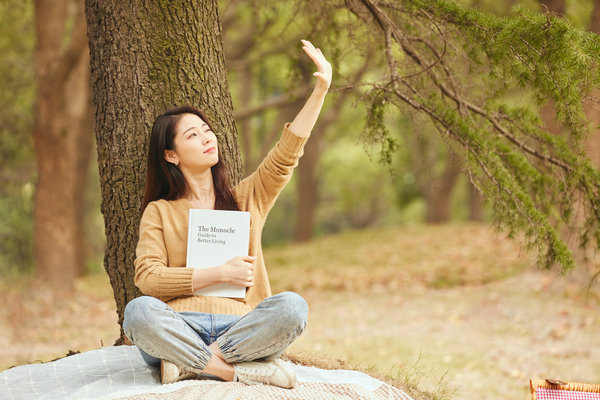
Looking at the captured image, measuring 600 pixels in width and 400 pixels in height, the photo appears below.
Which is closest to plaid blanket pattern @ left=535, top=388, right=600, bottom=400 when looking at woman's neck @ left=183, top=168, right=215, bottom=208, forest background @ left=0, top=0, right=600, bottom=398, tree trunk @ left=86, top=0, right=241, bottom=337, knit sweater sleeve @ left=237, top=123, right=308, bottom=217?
forest background @ left=0, top=0, right=600, bottom=398

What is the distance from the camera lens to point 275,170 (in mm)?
3092

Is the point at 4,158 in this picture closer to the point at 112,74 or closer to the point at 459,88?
the point at 112,74

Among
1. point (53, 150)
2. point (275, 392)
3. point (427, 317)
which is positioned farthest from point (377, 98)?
point (53, 150)

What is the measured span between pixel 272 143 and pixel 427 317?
760 cm

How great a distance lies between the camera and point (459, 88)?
402cm

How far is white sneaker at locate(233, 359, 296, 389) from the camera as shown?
9.23 ft

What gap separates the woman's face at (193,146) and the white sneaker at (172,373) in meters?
0.95

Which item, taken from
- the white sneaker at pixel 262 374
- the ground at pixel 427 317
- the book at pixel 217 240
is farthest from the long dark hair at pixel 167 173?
the ground at pixel 427 317

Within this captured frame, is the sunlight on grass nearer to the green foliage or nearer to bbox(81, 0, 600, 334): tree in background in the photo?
the green foliage

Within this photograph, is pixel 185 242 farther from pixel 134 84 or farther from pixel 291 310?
pixel 134 84


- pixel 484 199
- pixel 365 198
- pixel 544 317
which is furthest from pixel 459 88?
pixel 365 198

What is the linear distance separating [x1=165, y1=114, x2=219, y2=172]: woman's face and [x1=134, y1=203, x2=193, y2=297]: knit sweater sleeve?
0.28 m

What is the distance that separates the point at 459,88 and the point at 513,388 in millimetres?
2411

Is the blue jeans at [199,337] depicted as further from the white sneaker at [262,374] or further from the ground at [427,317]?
the ground at [427,317]
